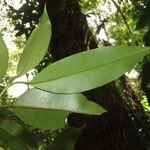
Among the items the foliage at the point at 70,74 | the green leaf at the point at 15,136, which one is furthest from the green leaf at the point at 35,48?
the green leaf at the point at 15,136

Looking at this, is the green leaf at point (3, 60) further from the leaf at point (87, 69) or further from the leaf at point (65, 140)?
the leaf at point (65, 140)

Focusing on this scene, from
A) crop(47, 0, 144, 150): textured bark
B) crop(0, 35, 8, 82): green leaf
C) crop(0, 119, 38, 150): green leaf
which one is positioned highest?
crop(47, 0, 144, 150): textured bark

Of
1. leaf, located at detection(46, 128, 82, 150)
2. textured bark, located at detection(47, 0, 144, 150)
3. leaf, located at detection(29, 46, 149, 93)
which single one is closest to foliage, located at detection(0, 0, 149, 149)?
leaf, located at detection(29, 46, 149, 93)

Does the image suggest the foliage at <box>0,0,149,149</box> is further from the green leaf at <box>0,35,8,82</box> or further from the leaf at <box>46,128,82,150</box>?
the leaf at <box>46,128,82,150</box>

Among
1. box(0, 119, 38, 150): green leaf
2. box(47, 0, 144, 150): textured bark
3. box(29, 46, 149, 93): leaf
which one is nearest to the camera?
box(29, 46, 149, 93): leaf

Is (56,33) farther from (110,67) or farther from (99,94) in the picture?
(110,67)

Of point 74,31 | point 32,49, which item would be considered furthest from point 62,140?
point 74,31

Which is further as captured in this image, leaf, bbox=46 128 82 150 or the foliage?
leaf, bbox=46 128 82 150
